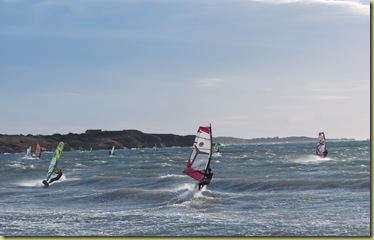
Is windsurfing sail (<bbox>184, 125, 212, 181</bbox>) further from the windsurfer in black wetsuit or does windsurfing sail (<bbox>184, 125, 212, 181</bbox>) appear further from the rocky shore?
the rocky shore

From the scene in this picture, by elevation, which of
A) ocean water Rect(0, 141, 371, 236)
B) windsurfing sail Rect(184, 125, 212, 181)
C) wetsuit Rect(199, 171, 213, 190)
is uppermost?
windsurfing sail Rect(184, 125, 212, 181)

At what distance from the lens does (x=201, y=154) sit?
872 inches

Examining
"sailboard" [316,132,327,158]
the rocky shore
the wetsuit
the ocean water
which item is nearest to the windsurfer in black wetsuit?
the wetsuit

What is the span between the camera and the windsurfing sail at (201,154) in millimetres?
21828

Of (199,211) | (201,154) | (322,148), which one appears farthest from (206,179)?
(322,148)

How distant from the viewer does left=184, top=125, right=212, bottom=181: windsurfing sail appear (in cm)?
2183

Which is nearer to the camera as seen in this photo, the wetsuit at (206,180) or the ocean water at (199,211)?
the ocean water at (199,211)

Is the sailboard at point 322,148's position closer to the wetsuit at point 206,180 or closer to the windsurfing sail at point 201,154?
the wetsuit at point 206,180

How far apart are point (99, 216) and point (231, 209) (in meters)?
4.28

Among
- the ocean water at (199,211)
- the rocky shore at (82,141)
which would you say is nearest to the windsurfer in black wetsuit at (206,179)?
the ocean water at (199,211)

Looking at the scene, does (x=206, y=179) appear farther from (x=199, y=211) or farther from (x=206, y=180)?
(x=199, y=211)

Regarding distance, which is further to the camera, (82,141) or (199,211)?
(82,141)

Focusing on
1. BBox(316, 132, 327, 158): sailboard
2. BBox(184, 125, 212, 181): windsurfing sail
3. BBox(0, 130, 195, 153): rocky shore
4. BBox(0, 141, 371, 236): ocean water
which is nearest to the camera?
BBox(0, 141, 371, 236): ocean water

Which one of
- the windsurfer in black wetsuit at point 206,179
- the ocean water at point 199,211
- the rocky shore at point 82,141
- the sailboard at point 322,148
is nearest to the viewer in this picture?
the ocean water at point 199,211
